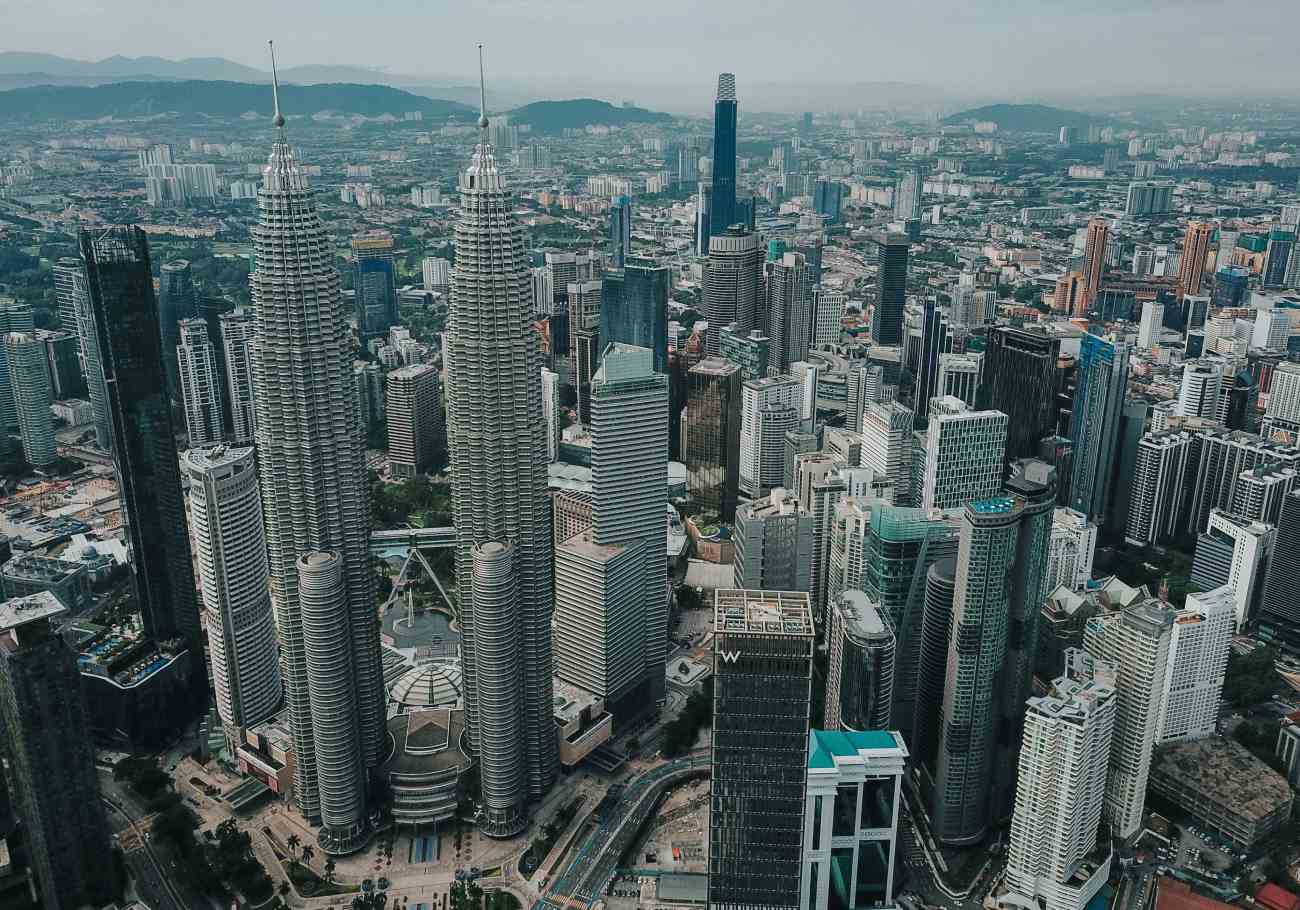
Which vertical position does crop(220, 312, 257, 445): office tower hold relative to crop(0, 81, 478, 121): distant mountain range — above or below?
below

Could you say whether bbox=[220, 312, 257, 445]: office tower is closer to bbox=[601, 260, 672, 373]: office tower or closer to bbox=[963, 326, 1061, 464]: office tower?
bbox=[601, 260, 672, 373]: office tower

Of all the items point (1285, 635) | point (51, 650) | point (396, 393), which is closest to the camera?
point (51, 650)

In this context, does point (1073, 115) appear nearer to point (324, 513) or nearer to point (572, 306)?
point (572, 306)

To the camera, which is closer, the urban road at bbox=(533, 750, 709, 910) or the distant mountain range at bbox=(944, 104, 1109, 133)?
the urban road at bbox=(533, 750, 709, 910)

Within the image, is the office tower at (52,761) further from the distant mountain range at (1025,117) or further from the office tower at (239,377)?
the distant mountain range at (1025,117)

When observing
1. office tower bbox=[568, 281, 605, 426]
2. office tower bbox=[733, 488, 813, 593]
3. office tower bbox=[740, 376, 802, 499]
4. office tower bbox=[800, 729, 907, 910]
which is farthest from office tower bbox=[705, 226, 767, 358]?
office tower bbox=[800, 729, 907, 910]

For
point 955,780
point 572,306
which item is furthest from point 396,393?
point 955,780
